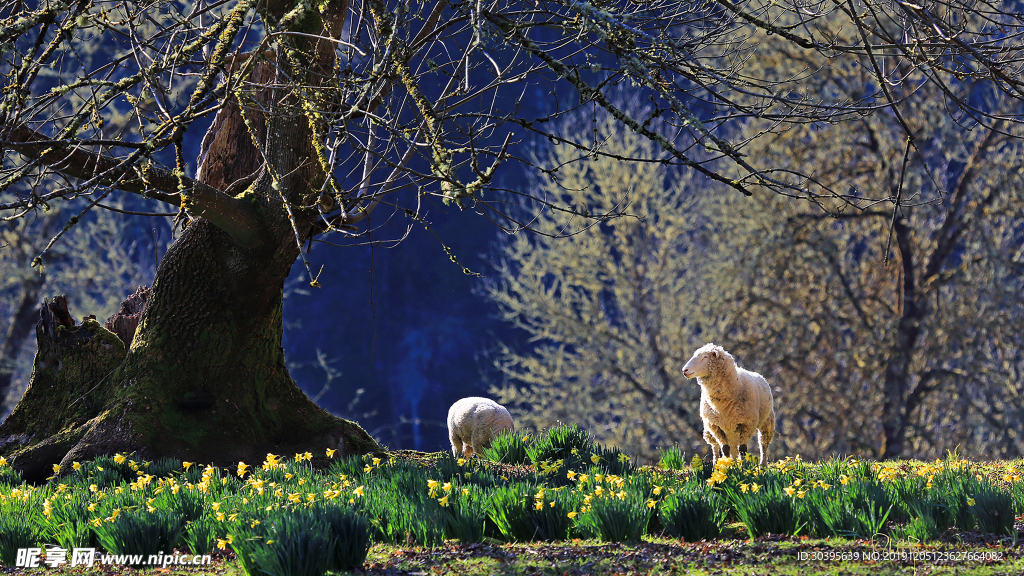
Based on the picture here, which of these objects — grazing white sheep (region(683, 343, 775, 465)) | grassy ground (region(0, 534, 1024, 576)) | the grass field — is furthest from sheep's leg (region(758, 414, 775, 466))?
grassy ground (region(0, 534, 1024, 576))

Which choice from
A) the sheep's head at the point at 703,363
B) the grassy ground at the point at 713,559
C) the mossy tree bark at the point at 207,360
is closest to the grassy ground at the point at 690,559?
the grassy ground at the point at 713,559

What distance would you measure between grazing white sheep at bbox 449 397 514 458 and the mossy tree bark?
122 cm

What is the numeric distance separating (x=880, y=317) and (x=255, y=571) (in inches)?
537

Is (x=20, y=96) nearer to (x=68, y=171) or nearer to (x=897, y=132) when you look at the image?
(x=68, y=171)

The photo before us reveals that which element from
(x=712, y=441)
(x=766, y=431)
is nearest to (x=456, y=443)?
(x=712, y=441)

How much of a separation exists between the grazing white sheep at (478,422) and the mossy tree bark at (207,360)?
48.0 inches

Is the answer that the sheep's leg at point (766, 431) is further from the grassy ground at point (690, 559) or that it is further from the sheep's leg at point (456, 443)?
the grassy ground at point (690, 559)

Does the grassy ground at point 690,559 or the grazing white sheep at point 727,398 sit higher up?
the grazing white sheep at point 727,398

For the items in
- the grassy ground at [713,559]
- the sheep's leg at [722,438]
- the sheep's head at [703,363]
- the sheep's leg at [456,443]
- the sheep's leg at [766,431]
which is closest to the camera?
the grassy ground at [713,559]

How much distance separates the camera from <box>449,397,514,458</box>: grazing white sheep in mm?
7754

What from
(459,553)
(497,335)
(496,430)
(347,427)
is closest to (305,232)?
(347,427)

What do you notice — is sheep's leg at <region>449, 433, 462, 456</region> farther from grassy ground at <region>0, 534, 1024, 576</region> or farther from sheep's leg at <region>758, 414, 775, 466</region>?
grassy ground at <region>0, 534, 1024, 576</region>

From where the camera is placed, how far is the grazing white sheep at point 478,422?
7.75m

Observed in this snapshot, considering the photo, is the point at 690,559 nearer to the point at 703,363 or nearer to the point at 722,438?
the point at 703,363
